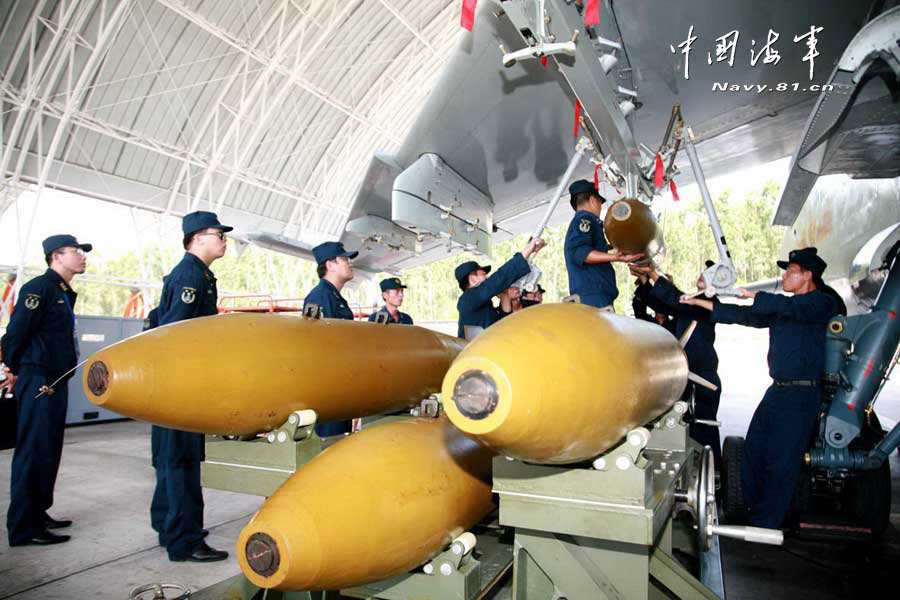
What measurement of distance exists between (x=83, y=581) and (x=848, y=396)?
4.49m

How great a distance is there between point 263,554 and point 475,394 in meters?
0.71

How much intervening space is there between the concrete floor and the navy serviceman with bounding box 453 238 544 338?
6.56ft

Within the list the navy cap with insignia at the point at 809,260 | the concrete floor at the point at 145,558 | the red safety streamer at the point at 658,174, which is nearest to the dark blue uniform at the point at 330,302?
the concrete floor at the point at 145,558

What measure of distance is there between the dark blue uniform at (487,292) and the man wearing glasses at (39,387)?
8.46ft

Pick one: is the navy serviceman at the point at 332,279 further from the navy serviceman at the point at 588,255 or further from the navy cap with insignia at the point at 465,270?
the navy serviceman at the point at 588,255

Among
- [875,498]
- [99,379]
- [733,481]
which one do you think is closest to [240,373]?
[99,379]

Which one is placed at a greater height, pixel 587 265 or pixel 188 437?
pixel 587 265

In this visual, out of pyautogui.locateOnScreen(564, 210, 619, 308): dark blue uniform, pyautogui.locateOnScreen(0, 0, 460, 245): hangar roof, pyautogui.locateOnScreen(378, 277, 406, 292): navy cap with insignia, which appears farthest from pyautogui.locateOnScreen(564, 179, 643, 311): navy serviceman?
pyautogui.locateOnScreen(0, 0, 460, 245): hangar roof

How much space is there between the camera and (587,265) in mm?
3279

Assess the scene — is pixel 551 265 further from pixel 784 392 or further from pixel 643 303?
pixel 784 392

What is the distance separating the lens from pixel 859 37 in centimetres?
264

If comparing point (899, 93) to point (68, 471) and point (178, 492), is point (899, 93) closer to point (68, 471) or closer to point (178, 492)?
point (178, 492)

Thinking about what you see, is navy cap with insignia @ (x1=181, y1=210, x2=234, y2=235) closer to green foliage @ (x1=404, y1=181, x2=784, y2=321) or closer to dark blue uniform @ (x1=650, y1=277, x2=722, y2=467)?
dark blue uniform @ (x1=650, y1=277, x2=722, y2=467)

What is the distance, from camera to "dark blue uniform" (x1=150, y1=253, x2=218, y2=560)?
2811 millimetres
